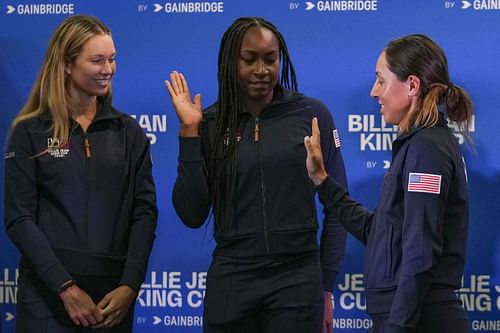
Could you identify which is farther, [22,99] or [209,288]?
[22,99]

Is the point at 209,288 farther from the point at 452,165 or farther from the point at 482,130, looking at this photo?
the point at 482,130

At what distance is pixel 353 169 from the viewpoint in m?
3.23

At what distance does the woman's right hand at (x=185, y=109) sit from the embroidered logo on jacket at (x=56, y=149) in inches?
13.6

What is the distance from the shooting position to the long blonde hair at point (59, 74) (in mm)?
2502

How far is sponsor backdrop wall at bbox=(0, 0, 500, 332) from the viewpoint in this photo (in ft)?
10.4

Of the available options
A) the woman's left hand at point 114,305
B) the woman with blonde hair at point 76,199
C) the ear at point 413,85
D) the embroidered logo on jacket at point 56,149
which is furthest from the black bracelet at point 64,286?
the ear at point 413,85

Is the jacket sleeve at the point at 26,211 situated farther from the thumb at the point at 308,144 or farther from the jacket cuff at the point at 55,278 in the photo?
the thumb at the point at 308,144

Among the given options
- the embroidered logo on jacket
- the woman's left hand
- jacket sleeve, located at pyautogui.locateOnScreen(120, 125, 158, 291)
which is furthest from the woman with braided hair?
the embroidered logo on jacket

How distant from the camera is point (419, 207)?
2.05 m

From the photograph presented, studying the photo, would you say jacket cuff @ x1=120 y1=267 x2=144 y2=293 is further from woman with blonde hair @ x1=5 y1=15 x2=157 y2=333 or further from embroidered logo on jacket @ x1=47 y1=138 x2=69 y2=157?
embroidered logo on jacket @ x1=47 y1=138 x2=69 y2=157

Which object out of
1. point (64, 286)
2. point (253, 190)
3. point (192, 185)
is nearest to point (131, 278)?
point (64, 286)

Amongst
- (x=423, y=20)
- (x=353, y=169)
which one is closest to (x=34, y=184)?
(x=353, y=169)

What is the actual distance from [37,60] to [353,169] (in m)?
1.32

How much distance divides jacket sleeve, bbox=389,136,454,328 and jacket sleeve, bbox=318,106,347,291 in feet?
1.64
